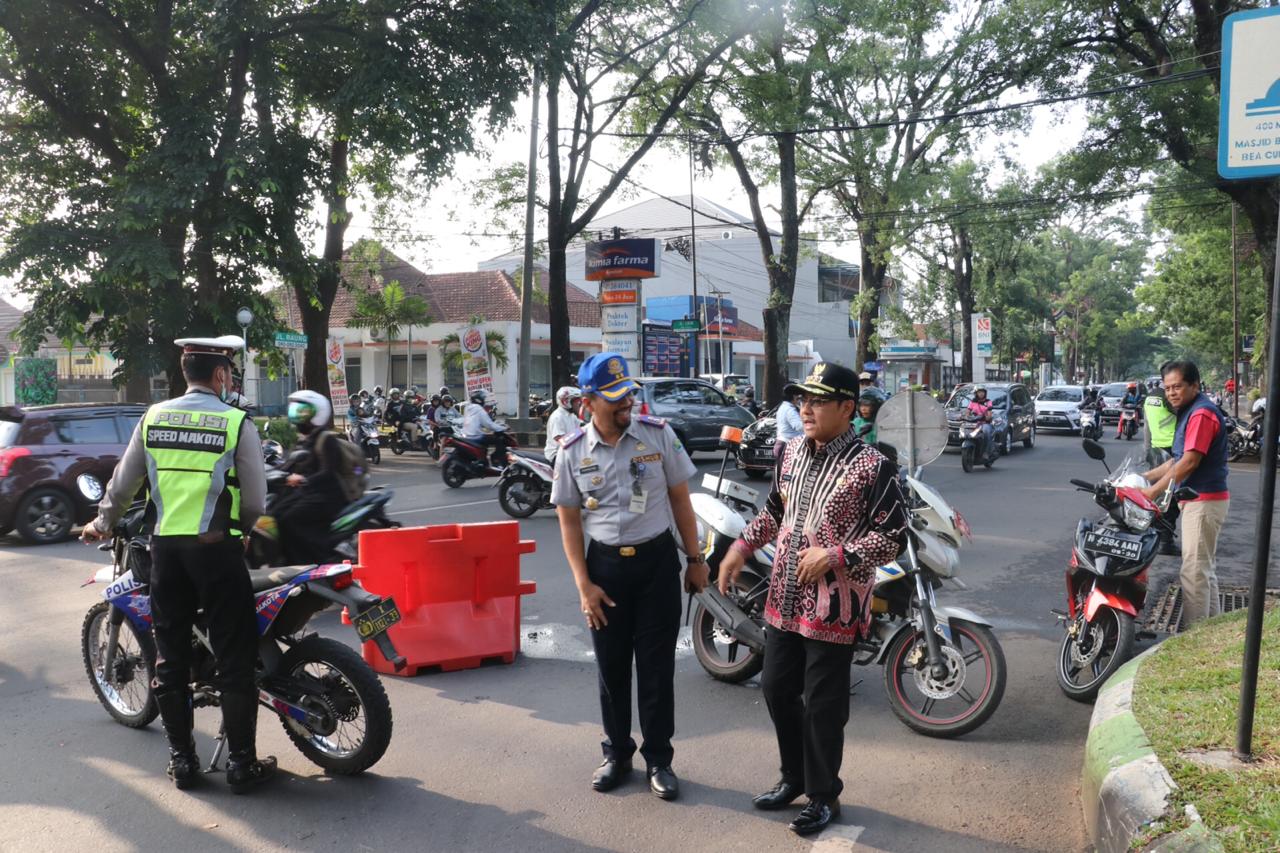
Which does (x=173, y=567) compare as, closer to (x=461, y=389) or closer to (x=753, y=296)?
(x=461, y=389)

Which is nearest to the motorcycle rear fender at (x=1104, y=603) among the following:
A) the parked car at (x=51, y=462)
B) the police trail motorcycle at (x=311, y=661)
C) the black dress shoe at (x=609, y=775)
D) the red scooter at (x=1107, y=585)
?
the red scooter at (x=1107, y=585)

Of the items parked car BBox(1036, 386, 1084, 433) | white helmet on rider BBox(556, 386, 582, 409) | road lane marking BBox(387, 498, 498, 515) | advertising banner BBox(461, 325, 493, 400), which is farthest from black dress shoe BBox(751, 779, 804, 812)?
parked car BBox(1036, 386, 1084, 433)

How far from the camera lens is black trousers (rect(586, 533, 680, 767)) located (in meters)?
4.06

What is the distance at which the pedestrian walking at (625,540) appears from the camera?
4.04 m

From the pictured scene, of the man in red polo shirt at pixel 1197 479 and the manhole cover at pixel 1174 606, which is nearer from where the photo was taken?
the man in red polo shirt at pixel 1197 479

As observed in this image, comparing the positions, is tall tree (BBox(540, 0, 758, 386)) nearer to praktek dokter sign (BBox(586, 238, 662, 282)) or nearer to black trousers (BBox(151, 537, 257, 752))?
praktek dokter sign (BBox(586, 238, 662, 282))

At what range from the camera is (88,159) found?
19.5 m

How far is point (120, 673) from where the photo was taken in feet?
16.2

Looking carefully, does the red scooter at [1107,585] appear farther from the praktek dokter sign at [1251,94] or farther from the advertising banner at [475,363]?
the advertising banner at [475,363]

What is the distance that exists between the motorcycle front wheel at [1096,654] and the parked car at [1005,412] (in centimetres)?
1709

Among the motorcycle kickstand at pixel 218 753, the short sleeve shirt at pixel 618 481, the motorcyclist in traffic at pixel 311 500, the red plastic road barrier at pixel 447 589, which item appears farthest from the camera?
the motorcyclist in traffic at pixel 311 500

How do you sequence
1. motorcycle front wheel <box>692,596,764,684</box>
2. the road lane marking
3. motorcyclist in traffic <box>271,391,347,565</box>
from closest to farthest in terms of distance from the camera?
motorcycle front wheel <box>692,596,764,684</box> < motorcyclist in traffic <box>271,391,347,565</box> < the road lane marking

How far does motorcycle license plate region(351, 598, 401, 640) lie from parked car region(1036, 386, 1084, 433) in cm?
3196

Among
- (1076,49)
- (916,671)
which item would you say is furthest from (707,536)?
(1076,49)
